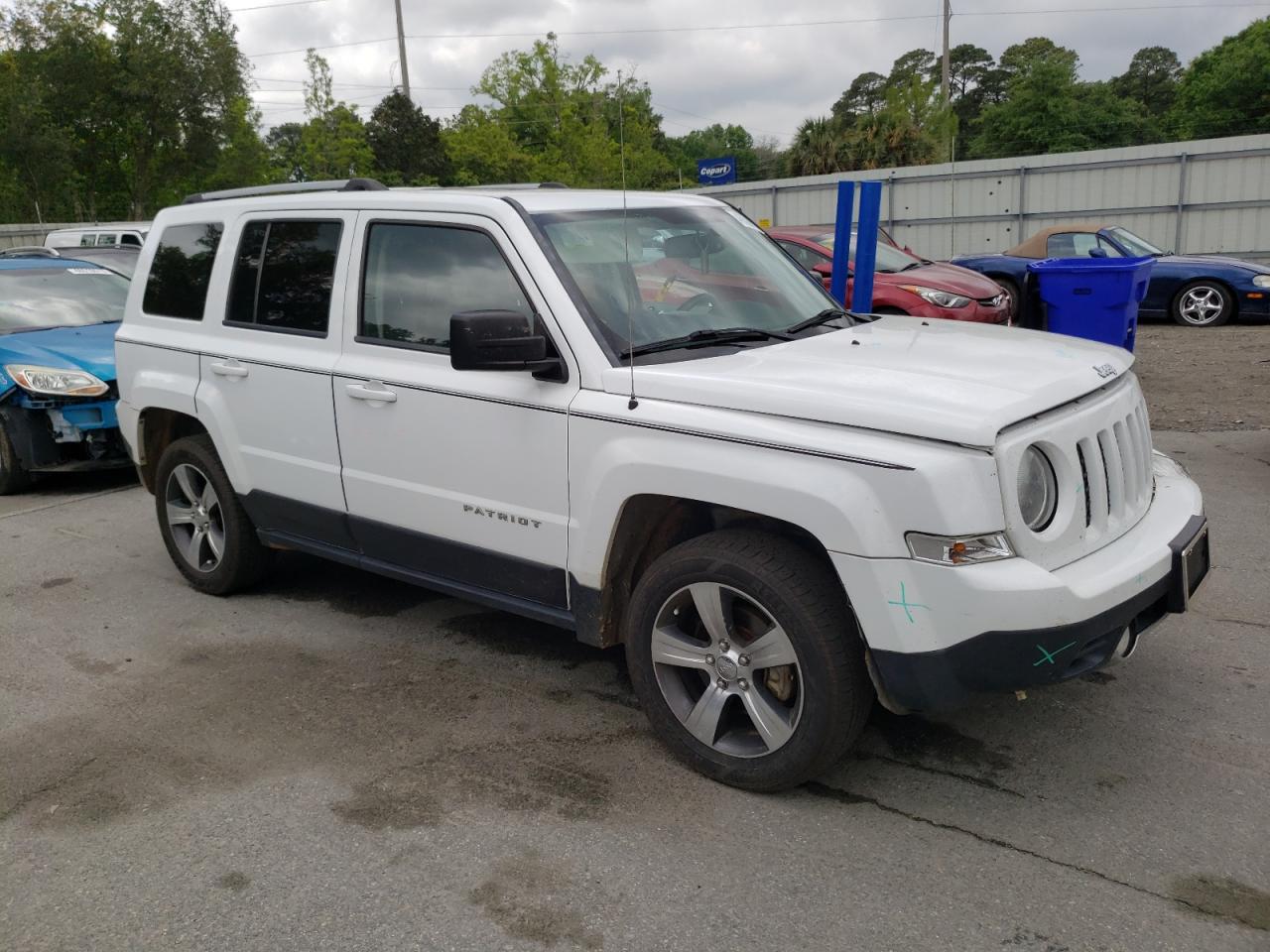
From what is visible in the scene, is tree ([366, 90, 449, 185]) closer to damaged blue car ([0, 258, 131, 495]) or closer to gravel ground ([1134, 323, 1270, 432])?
gravel ground ([1134, 323, 1270, 432])

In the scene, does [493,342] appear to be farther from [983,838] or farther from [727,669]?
[983,838]

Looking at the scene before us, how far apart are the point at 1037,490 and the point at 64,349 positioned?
7328mm

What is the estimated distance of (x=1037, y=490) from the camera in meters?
3.18

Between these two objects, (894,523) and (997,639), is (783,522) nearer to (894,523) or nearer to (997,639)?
(894,523)

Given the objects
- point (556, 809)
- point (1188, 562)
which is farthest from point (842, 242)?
point (556, 809)

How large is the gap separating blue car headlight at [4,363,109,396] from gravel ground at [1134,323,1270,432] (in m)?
8.10

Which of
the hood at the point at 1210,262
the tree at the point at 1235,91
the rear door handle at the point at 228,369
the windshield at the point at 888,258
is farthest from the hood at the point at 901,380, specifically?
the tree at the point at 1235,91

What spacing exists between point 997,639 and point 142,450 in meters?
4.49

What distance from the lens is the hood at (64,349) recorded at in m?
7.84

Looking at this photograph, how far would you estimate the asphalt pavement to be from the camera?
2.90m

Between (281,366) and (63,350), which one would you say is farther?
(63,350)

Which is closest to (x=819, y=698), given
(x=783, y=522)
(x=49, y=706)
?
(x=783, y=522)

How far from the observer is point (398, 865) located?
3184mm

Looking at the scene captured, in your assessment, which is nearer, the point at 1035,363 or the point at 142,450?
the point at 1035,363
